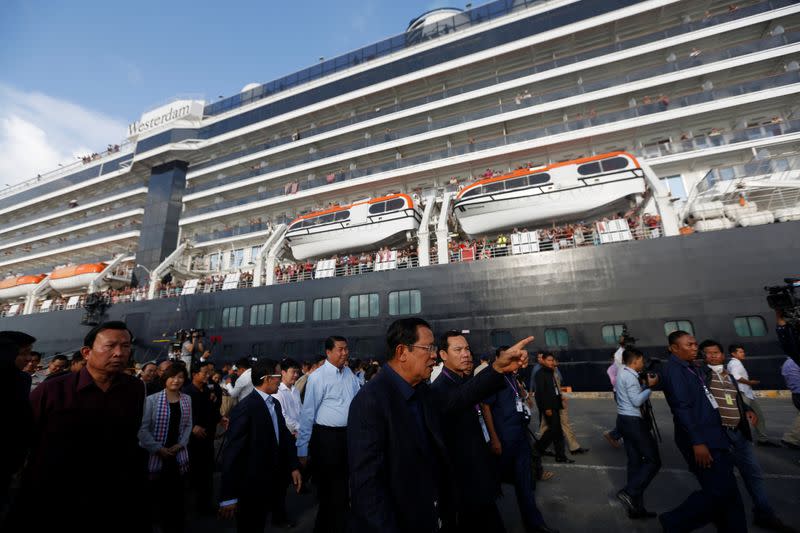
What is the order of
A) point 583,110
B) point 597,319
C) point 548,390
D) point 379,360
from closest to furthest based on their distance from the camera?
point 548,390 < point 597,319 < point 379,360 < point 583,110

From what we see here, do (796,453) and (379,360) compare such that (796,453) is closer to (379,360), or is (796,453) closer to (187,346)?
(379,360)

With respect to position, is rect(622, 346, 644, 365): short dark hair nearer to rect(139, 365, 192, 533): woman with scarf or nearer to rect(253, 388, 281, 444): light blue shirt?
rect(253, 388, 281, 444): light blue shirt

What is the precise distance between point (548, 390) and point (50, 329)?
2767 centimetres

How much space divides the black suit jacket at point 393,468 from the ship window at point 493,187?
38.0 ft

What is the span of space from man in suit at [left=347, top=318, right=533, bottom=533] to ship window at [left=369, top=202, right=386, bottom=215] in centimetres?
1231

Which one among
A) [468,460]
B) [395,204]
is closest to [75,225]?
[395,204]

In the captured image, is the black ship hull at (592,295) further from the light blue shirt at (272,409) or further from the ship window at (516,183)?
the light blue shirt at (272,409)

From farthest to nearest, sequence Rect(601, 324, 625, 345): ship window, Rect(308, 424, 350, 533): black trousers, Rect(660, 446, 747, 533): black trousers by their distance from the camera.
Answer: Rect(601, 324, 625, 345): ship window < Rect(308, 424, 350, 533): black trousers < Rect(660, 446, 747, 533): black trousers

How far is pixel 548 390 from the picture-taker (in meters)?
4.98

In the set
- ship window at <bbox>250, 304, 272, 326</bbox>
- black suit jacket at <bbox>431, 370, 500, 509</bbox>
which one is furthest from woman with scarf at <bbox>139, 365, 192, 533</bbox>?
ship window at <bbox>250, 304, 272, 326</bbox>

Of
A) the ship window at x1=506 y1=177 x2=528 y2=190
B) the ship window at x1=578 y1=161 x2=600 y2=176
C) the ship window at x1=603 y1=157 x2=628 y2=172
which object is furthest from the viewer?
the ship window at x1=506 y1=177 x2=528 y2=190

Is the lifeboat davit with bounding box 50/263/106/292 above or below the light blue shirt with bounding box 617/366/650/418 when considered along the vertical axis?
above

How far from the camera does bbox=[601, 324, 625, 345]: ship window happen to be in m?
9.38

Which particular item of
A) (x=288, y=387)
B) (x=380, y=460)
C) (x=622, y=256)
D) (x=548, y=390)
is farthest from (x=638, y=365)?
(x=622, y=256)
